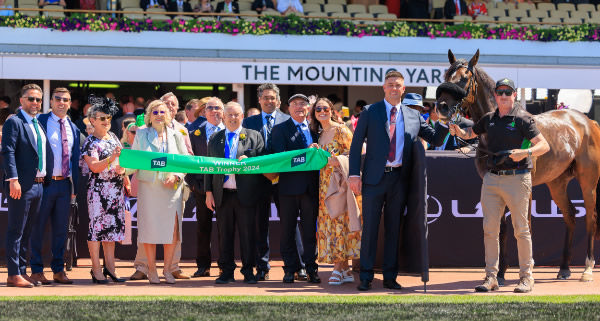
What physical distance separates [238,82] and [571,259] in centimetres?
1196

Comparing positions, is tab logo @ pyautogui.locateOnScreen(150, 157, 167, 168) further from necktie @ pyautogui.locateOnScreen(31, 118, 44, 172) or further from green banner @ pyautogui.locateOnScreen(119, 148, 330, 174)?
necktie @ pyautogui.locateOnScreen(31, 118, 44, 172)

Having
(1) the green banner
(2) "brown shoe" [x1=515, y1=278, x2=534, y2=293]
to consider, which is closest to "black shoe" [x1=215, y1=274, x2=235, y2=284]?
(1) the green banner

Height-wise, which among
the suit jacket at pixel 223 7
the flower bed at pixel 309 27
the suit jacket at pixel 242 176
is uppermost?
the suit jacket at pixel 223 7

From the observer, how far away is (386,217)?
28.8ft

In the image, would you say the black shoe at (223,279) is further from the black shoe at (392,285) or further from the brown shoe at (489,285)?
the brown shoe at (489,285)

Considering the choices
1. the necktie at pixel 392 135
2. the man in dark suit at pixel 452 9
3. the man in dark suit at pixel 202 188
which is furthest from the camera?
the man in dark suit at pixel 452 9

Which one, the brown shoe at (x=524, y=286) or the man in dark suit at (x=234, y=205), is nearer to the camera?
the brown shoe at (x=524, y=286)

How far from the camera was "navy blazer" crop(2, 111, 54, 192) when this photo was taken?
874cm

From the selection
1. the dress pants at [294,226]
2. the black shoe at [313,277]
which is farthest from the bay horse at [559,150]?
the black shoe at [313,277]

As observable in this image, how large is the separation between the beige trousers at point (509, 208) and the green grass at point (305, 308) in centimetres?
64

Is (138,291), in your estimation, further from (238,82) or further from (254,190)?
(238,82)

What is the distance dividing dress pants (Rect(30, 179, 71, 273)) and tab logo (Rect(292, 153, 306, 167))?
93.6 inches

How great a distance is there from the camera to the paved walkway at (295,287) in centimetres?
843

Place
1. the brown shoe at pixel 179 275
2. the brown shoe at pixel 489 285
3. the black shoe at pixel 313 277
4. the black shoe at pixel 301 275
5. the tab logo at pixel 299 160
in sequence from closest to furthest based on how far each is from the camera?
the brown shoe at pixel 489 285
the tab logo at pixel 299 160
the black shoe at pixel 313 277
the black shoe at pixel 301 275
the brown shoe at pixel 179 275
